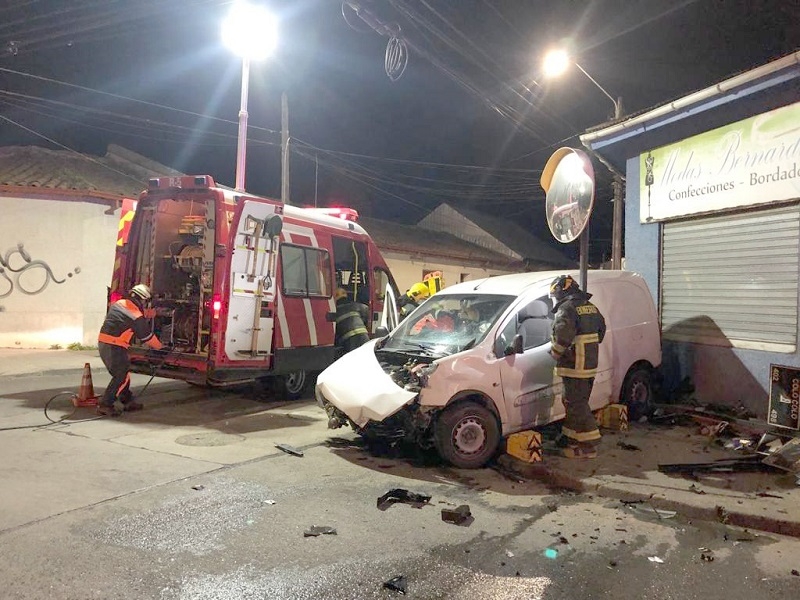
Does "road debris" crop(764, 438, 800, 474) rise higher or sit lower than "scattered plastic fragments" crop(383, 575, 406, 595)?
higher

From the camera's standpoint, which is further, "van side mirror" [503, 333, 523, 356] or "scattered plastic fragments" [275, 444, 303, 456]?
"scattered plastic fragments" [275, 444, 303, 456]

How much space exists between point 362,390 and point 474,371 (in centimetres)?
110

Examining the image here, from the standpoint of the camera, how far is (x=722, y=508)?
4.70m

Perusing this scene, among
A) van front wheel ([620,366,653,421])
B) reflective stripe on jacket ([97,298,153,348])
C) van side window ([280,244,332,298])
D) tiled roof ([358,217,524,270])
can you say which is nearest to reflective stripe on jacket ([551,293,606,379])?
van front wheel ([620,366,653,421])

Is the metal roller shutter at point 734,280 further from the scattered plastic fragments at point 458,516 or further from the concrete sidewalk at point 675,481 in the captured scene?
the scattered plastic fragments at point 458,516

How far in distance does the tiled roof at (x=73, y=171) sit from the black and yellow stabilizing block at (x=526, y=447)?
39.8 ft

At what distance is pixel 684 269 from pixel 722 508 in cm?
481

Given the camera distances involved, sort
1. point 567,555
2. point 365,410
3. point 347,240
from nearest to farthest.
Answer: point 567,555, point 365,410, point 347,240

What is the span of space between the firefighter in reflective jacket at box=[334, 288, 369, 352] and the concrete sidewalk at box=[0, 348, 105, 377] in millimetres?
5285

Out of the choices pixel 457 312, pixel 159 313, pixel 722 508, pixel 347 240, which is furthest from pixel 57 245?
pixel 722 508

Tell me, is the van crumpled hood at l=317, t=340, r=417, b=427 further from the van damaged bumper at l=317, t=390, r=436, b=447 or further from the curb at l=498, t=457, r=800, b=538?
the curb at l=498, t=457, r=800, b=538

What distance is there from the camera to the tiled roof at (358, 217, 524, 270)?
24.0 m

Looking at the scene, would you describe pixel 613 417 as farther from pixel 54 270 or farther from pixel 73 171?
pixel 73 171

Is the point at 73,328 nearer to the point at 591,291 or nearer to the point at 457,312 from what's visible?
the point at 457,312
